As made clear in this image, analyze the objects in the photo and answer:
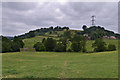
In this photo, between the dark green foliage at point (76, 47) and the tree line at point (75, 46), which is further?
the dark green foliage at point (76, 47)

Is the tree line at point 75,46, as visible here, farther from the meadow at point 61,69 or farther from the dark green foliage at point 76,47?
the meadow at point 61,69

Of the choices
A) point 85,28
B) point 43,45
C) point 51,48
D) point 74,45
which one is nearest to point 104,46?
point 74,45

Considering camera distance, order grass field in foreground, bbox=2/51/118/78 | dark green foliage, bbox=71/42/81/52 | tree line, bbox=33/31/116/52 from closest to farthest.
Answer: grass field in foreground, bbox=2/51/118/78 → tree line, bbox=33/31/116/52 → dark green foliage, bbox=71/42/81/52

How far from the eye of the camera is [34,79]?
1152 centimetres

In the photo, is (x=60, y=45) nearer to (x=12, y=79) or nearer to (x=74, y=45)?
(x=74, y=45)

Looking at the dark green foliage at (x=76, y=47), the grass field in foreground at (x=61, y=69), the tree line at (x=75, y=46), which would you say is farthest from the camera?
the dark green foliage at (x=76, y=47)

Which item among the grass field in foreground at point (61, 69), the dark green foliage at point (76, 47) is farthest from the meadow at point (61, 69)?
the dark green foliage at point (76, 47)

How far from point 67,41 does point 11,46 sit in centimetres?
3306

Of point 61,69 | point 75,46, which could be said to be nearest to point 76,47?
point 75,46

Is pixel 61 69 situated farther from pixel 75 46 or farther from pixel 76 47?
pixel 75 46

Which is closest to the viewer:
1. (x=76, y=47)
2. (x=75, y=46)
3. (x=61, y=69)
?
(x=61, y=69)

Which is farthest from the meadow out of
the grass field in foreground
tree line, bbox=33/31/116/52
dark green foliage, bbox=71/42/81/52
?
tree line, bbox=33/31/116/52

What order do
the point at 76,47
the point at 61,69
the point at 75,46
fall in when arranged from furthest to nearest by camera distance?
1. the point at 75,46
2. the point at 76,47
3. the point at 61,69

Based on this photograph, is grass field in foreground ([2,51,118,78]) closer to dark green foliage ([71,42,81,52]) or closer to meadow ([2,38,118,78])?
meadow ([2,38,118,78])
